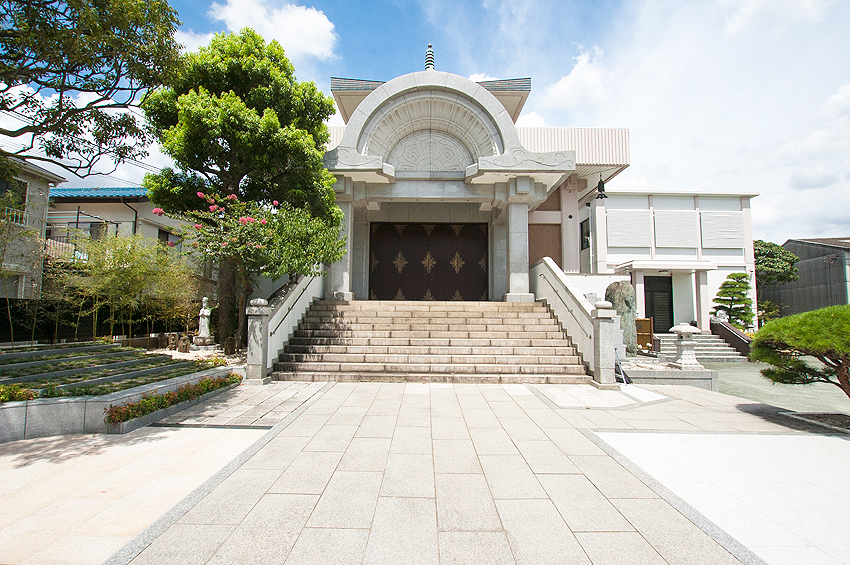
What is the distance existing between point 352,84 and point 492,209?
6933 millimetres

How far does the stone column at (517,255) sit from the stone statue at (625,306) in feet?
10.4

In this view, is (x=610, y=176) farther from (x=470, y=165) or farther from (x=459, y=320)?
(x=459, y=320)

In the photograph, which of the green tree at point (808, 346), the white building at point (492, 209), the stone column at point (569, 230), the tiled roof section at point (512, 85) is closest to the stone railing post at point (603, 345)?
the green tree at point (808, 346)

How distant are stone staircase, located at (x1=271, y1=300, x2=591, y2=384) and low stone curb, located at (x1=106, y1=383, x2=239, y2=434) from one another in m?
1.99

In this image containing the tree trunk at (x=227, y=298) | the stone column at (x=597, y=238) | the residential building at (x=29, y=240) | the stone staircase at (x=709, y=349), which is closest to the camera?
the tree trunk at (x=227, y=298)

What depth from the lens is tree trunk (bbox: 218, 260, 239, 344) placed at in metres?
10.8

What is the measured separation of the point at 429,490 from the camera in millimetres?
3414

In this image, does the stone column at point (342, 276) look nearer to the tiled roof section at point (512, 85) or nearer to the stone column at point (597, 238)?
the tiled roof section at point (512, 85)

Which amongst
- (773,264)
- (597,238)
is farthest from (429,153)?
(773,264)

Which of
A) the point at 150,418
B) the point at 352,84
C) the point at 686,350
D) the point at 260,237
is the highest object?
the point at 352,84

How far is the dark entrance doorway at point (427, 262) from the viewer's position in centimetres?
1538

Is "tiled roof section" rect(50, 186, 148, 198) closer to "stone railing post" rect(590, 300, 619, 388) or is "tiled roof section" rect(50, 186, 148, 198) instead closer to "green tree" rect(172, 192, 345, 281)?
"green tree" rect(172, 192, 345, 281)

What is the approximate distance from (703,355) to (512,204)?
42.0ft

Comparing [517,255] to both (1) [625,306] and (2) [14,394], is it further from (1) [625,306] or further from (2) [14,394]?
(2) [14,394]
